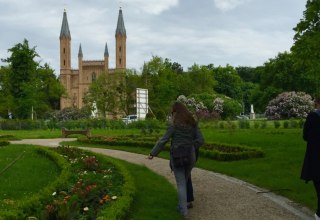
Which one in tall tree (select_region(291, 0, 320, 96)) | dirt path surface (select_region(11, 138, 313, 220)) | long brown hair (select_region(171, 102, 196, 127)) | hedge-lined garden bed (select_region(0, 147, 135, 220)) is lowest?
dirt path surface (select_region(11, 138, 313, 220))

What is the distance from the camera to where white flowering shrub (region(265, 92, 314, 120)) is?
41.6 metres

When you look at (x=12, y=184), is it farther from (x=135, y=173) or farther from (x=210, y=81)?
(x=210, y=81)

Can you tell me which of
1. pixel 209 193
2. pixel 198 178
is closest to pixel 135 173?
pixel 198 178

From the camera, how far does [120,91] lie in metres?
54.5

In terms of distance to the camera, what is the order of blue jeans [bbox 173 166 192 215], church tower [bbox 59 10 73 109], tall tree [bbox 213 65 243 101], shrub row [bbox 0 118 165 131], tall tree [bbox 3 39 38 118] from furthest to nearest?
church tower [bbox 59 10 73 109] → tall tree [bbox 213 65 243 101] → tall tree [bbox 3 39 38 118] → shrub row [bbox 0 118 165 131] → blue jeans [bbox 173 166 192 215]

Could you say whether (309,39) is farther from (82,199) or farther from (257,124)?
(257,124)

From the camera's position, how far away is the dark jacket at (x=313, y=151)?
6.59 meters

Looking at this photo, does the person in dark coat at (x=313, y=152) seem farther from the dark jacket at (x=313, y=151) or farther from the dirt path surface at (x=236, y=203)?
the dirt path surface at (x=236, y=203)

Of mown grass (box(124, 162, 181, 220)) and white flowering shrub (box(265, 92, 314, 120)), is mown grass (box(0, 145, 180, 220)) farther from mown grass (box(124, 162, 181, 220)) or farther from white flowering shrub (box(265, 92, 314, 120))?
white flowering shrub (box(265, 92, 314, 120))

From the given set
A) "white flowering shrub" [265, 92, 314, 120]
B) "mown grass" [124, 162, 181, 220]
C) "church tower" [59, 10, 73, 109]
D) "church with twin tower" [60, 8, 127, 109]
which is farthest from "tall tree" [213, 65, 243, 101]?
"mown grass" [124, 162, 181, 220]

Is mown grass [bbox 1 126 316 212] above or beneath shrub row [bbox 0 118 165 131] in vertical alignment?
beneath

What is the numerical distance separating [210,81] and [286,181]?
63.3m

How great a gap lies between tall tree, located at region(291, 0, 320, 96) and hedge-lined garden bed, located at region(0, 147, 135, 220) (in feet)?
28.5

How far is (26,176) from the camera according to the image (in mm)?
10844
